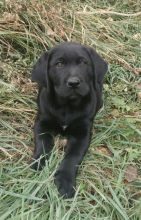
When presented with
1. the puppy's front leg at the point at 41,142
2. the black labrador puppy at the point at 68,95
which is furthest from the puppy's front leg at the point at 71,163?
the puppy's front leg at the point at 41,142

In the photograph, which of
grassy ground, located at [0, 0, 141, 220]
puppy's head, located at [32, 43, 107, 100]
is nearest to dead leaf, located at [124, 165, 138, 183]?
grassy ground, located at [0, 0, 141, 220]

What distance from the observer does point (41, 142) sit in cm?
354

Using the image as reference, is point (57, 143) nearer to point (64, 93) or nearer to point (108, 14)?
point (64, 93)

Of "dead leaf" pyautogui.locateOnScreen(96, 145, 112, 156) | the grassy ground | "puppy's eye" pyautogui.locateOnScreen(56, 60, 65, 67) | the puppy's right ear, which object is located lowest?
"dead leaf" pyautogui.locateOnScreen(96, 145, 112, 156)

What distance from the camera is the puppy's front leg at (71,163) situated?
3.12 m

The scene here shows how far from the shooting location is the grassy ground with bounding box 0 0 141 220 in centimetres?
305

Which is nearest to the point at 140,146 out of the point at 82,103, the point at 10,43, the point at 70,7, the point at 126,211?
the point at 82,103

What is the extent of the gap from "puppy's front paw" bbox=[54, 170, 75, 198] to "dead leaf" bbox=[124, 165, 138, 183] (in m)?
0.48

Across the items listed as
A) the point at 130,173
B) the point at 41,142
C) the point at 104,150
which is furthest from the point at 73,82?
the point at 130,173

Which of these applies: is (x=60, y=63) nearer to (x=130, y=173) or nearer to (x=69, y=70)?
(x=69, y=70)

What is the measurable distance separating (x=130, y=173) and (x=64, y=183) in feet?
1.97

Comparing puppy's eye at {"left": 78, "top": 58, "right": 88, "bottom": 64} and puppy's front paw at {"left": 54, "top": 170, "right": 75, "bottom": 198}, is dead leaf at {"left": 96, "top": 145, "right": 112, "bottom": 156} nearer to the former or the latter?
puppy's front paw at {"left": 54, "top": 170, "right": 75, "bottom": 198}

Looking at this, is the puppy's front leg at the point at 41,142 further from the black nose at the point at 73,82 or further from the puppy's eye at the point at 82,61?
the puppy's eye at the point at 82,61

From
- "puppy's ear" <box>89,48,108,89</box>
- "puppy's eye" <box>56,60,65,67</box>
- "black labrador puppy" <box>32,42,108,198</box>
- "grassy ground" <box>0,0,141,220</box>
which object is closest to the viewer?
"grassy ground" <box>0,0,141,220</box>
